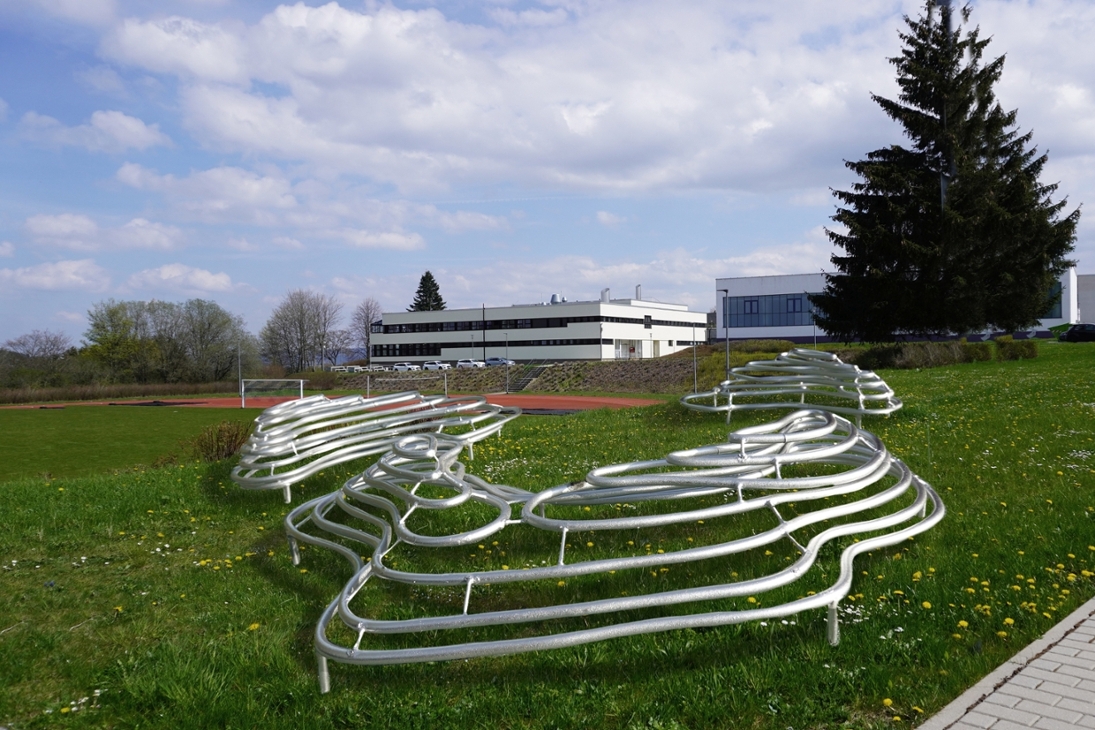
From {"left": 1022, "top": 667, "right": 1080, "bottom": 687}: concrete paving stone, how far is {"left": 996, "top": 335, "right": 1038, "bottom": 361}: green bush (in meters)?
28.5

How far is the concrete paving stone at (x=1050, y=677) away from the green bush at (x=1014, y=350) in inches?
1123

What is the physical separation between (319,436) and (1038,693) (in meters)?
8.27

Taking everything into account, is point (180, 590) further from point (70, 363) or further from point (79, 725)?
point (70, 363)

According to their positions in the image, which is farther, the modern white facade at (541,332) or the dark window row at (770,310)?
the modern white facade at (541,332)

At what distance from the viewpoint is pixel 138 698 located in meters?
4.54

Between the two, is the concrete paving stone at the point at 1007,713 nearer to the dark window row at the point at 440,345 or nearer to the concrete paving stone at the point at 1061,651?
the concrete paving stone at the point at 1061,651

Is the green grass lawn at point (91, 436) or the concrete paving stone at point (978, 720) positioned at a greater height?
the concrete paving stone at point (978, 720)

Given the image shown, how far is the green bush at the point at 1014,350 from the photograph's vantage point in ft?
96.2

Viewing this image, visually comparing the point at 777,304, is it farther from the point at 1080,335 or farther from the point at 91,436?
the point at 91,436

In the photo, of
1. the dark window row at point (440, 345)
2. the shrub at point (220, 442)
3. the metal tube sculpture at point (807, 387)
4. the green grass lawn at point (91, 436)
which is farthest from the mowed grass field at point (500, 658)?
the dark window row at point (440, 345)

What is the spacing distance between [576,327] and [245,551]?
78171 millimetres

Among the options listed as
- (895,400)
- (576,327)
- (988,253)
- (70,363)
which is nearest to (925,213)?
(988,253)

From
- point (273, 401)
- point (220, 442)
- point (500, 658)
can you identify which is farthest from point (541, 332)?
point (500, 658)

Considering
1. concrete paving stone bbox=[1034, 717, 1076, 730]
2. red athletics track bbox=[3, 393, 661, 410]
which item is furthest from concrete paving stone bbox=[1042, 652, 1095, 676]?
red athletics track bbox=[3, 393, 661, 410]
